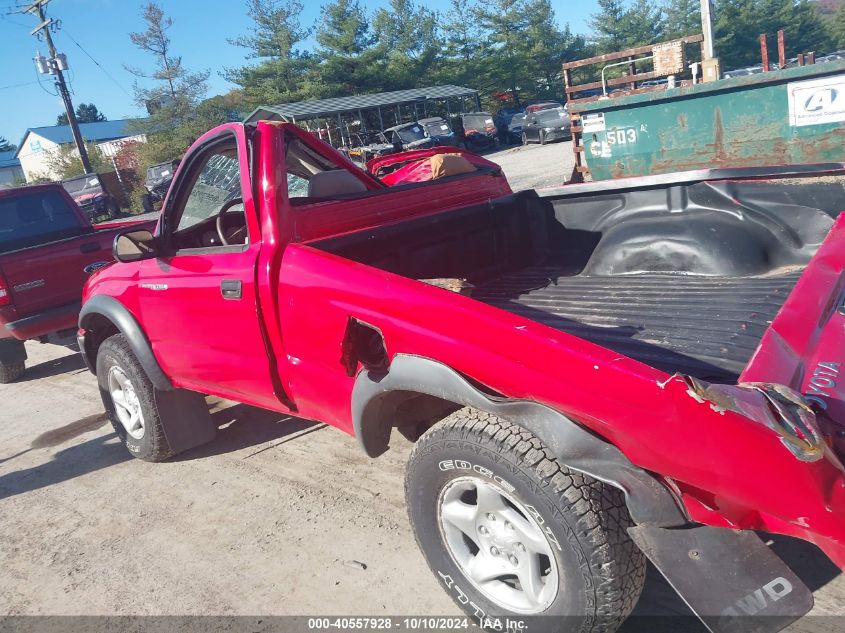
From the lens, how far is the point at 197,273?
3.31m

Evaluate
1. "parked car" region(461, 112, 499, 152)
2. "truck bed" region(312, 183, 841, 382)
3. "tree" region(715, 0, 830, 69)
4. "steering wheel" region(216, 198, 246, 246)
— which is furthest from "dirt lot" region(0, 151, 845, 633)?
"tree" region(715, 0, 830, 69)

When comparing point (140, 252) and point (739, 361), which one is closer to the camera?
point (739, 361)

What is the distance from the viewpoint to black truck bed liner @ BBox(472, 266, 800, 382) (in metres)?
2.47

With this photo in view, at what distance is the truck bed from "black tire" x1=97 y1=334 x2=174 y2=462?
176 cm

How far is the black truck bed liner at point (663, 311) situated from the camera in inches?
97.3

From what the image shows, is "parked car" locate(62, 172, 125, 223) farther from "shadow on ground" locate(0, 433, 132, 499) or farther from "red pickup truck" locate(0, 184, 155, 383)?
"shadow on ground" locate(0, 433, 132, 499)

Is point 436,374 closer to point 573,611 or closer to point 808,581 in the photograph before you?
point 573,611

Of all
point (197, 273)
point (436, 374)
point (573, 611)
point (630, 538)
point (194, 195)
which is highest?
point (194, 195)

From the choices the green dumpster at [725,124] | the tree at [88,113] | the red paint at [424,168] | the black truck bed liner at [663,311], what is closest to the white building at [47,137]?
the tree at [88,113]

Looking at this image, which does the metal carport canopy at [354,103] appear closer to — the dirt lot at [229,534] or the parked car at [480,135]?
the parked car at [480,135]

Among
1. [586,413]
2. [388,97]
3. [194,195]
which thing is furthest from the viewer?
[388,97]

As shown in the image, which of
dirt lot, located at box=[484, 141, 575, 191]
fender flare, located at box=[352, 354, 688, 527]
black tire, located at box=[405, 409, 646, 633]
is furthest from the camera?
dirt lot, located at box=[484, 141, 575, 191]

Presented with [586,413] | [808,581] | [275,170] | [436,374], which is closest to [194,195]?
[275,170]

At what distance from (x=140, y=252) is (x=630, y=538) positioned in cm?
273
